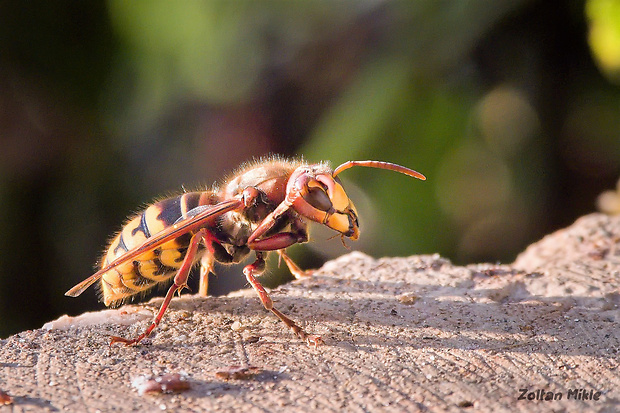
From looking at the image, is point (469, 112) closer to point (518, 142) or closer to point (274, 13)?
point (518, 142)

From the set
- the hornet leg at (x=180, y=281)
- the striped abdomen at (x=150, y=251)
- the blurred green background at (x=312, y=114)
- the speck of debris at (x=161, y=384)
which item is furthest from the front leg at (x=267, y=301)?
the blurred green background at (x=312, y=114)

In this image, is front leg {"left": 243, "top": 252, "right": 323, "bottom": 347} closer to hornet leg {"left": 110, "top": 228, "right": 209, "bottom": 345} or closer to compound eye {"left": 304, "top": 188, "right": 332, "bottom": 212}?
hornet leg {"left": 110, "top": 228, "right": 209, "bottom": 345}

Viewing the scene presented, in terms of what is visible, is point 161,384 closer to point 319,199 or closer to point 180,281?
point 180,281

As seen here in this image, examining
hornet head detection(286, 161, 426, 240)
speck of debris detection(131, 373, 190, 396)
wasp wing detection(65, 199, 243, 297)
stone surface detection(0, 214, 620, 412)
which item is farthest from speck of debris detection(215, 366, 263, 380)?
hornet head detection(286, 161, 426, 240)

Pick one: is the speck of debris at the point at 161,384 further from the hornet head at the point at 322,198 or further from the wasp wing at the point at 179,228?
the hornet head at the point at 322,198

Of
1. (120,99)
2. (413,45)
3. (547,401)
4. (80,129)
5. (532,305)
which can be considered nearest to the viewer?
(547,401)

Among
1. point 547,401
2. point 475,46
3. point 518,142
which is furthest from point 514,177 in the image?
point 547,401
